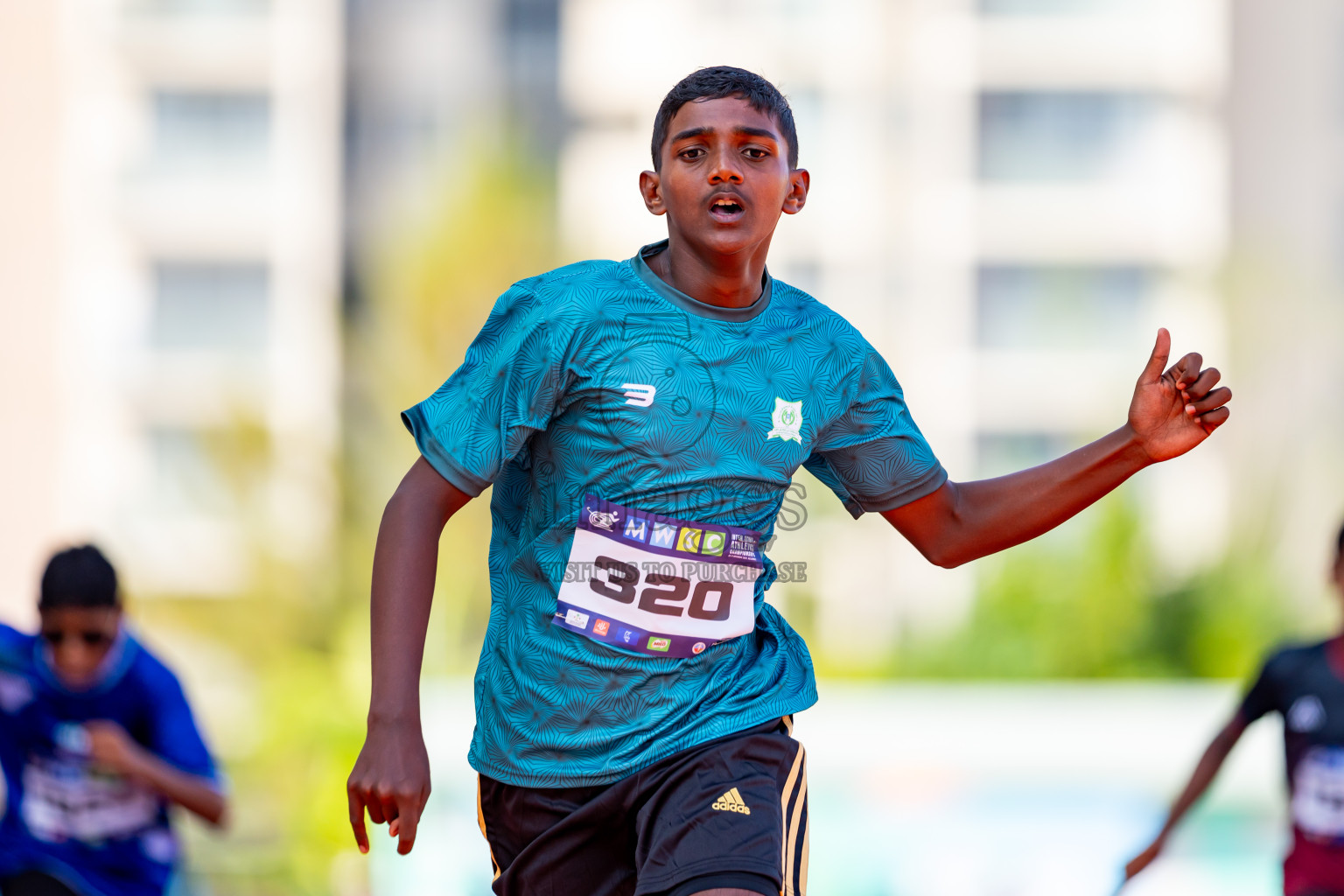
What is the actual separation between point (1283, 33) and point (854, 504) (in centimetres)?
3471

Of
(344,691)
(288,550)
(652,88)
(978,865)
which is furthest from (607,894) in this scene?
(652,88)

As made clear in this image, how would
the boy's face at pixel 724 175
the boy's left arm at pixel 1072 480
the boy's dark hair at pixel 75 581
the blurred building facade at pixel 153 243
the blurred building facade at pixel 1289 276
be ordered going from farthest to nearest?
the blurred building facade at pixel 153 243 → the blurred building facade at pixel 1289 276 → the boy's dark hair at pixel 75 581 → the boy's left arm at pixel 1072 480 → the boy's face at pixel 724 175

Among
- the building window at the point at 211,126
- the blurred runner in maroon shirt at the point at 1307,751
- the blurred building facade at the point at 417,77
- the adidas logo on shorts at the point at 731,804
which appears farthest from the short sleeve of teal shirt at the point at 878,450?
the building window at the point at 211,126

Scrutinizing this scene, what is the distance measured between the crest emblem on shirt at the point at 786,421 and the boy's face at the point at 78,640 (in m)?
2.64

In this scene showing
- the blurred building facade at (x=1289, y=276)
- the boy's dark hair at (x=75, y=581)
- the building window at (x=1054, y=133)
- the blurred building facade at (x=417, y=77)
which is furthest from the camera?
the blurred building facade at (x=417, y=77)

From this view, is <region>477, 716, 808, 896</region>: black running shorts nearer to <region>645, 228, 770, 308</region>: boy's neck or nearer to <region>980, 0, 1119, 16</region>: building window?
<region>645, 228, 770, 308</region>: boy's neck

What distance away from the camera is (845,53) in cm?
3081

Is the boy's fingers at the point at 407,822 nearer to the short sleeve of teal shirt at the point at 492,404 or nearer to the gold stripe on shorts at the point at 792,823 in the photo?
the short sleeve of teal shirt at the point at 492,404

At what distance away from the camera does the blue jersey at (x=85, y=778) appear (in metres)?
4.34

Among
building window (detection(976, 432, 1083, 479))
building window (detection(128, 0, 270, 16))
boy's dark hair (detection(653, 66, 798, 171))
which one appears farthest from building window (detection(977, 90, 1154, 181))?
boy's dark hair (detection(653, 66, 798, 171))

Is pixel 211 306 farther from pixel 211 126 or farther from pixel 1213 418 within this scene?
pixel 1213 418

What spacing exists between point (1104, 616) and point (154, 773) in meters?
12.2

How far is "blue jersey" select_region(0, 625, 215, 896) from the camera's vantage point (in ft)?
14.2

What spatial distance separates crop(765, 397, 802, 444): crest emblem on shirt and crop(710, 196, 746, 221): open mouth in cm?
32
